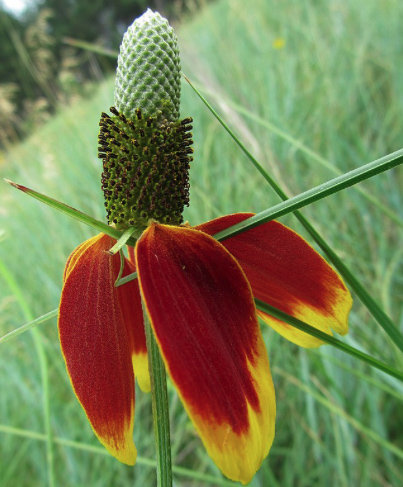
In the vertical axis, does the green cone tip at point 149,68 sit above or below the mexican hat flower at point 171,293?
above

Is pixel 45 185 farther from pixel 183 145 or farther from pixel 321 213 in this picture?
pixel 183 145

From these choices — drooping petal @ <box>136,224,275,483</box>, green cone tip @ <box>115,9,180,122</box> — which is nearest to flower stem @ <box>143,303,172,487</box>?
drooping petal @ <box>136,224,275,483</box>

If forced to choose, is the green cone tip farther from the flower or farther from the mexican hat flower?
the flower

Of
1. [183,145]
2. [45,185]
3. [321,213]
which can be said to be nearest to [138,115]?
[183,145]

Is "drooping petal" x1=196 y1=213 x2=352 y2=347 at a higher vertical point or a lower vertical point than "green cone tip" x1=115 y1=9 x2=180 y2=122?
lower

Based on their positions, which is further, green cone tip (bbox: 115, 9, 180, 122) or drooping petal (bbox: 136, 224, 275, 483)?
green cone tip (bbox: 115, 9, 180, 122)

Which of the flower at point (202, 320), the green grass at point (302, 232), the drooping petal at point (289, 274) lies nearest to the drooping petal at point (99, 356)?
the flower at point (202, 320)

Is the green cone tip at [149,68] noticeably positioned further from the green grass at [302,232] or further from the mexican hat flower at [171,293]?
the green grass at [302,232]

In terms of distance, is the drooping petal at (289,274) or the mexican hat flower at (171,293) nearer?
the mexican hat flower at (171,293)
